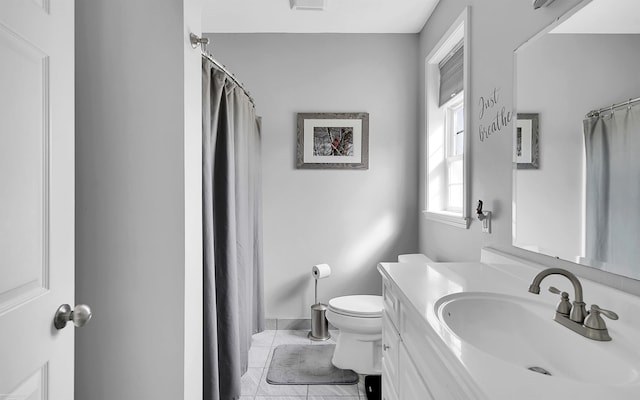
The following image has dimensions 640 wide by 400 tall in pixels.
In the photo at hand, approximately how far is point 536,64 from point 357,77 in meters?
1.71

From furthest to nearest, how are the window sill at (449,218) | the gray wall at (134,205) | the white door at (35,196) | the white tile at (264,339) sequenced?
the white tile at (264,339), the window sill at (449,218), the gray wall at (134,205), the white door at (35,196)

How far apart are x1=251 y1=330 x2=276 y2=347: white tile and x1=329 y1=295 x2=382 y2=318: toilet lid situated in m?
0.77

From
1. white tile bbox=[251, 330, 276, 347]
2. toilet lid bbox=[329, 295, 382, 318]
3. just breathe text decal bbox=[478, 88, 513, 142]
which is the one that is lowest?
white tile bbox=[251, 330, 276, 347]

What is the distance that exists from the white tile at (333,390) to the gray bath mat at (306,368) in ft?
0.08

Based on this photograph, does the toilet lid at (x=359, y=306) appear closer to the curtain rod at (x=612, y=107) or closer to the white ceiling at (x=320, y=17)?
the curtain rod at (x=612, y=107)

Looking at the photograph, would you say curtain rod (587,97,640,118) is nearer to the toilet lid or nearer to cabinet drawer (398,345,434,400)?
cabinet drawer (398,345,434,400)

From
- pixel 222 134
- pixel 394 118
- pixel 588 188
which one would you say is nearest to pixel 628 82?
pixel 588 188

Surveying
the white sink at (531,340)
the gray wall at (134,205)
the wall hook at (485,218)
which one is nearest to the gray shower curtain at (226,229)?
the gray wall at (134,205)

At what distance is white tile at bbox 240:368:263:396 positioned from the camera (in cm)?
200

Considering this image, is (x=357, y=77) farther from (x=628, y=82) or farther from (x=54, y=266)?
(x=54, y=266)

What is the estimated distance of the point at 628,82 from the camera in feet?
2.85

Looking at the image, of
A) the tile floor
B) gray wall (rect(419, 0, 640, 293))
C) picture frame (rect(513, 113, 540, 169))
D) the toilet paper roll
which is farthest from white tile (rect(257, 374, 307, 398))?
picture frame (rect(513, 113, 540, 169))

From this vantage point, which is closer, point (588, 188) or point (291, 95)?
point (588, 188)

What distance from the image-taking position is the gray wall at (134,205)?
116 centimetres
